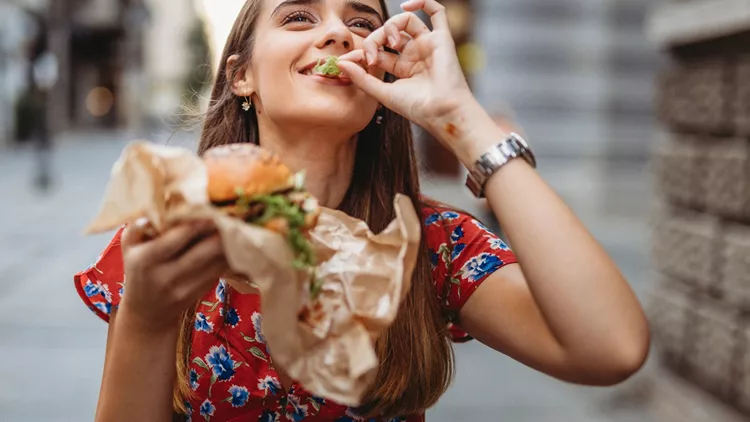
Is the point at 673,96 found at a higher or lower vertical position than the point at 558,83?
higher

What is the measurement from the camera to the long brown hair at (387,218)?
1.91 m

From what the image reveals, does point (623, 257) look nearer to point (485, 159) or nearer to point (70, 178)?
point (485, 159)

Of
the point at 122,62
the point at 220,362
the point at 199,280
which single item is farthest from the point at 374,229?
the point at 122,62

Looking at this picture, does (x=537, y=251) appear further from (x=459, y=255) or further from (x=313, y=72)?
(x=313, y=72)

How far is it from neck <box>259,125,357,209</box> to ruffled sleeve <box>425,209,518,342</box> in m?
0.26

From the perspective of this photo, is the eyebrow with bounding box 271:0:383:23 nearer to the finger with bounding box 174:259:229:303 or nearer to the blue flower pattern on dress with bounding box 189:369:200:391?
the finger with bounding box 174:259:229:303

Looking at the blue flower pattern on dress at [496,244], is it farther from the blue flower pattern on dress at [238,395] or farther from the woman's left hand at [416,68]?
the blue flower pattern on dress at [238,395]

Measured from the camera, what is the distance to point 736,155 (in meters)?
4.34

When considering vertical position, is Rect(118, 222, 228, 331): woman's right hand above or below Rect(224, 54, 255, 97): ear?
below

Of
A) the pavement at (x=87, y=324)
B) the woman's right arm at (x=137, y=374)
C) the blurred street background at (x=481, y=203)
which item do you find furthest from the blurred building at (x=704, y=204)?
the woman's right arm at (x=137, y=374)

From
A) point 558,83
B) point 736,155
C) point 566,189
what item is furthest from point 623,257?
Result: point 736,155

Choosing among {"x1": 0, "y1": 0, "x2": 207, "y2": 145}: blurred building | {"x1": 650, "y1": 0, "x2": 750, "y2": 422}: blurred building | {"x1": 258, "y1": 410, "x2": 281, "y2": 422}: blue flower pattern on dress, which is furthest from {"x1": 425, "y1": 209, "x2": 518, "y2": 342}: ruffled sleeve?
{"x1": 0, "y1": 0, "x2": 207, "y2": 145}: blurred building

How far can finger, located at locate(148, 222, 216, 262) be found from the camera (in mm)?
1355

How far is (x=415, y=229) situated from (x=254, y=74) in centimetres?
73
